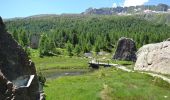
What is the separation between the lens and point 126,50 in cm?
12975

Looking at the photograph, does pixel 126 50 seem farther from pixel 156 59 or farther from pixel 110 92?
pixel 110 92

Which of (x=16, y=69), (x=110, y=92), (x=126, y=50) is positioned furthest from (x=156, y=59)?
(x=16, y=69)

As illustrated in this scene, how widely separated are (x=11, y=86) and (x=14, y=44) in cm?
667

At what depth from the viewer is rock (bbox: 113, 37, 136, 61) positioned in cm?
A: 12706

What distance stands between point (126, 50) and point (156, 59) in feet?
154

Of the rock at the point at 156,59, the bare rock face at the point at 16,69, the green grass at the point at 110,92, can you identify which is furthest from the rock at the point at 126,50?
the bare rock face at the point at 16,69

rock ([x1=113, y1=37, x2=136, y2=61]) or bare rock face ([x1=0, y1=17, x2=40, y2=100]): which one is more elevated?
bare rock face ([x1=0, y1=17, x2=40, y2=100])

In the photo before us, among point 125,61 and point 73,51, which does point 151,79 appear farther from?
point 73,51

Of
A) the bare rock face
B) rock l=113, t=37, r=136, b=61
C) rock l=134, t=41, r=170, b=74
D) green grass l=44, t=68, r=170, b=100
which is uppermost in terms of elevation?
the bare rock face

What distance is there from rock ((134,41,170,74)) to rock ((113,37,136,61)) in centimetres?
3596

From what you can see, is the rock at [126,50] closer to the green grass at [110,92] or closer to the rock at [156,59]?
the rock at [156,59]

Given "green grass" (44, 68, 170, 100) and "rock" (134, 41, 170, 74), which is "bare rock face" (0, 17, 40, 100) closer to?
"green grass" (44, 68, 170, 100)

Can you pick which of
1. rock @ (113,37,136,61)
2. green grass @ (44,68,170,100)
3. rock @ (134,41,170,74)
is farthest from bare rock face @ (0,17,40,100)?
rock @ (113,37,136,61)

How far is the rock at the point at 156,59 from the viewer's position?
8006cm
